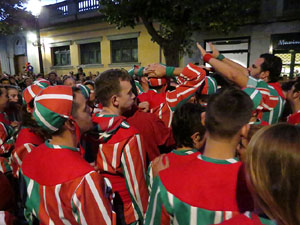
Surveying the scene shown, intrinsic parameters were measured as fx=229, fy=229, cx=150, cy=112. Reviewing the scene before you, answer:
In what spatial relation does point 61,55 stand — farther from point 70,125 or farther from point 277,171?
point 277,171

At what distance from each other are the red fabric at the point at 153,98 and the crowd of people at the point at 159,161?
368 mm

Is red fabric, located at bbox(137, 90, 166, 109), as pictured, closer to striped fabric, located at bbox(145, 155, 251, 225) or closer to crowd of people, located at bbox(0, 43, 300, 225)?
crowd of people, located at bbox(0, 43, 300, 225)

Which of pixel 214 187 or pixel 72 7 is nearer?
pixel 214 187

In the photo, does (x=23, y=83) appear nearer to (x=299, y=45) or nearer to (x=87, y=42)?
(x=87, y=42)

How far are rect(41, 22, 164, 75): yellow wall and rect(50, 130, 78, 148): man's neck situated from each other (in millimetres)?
12765

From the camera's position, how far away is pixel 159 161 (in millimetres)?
1584

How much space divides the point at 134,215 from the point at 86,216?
76 cm

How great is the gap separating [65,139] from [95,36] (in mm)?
15795

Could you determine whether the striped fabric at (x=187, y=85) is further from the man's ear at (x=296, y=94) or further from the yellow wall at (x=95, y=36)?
the yellow wall at (x=95, y=36)

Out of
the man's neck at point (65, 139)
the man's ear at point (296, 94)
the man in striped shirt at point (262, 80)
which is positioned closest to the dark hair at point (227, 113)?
the man in striped shirt at point (262, 80)

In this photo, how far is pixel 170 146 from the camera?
94.7 inches

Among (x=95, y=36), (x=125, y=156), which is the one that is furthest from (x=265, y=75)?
(x=95, y=36)

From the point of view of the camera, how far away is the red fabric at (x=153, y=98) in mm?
2883

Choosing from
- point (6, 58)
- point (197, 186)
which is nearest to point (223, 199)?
point (197, 186)
